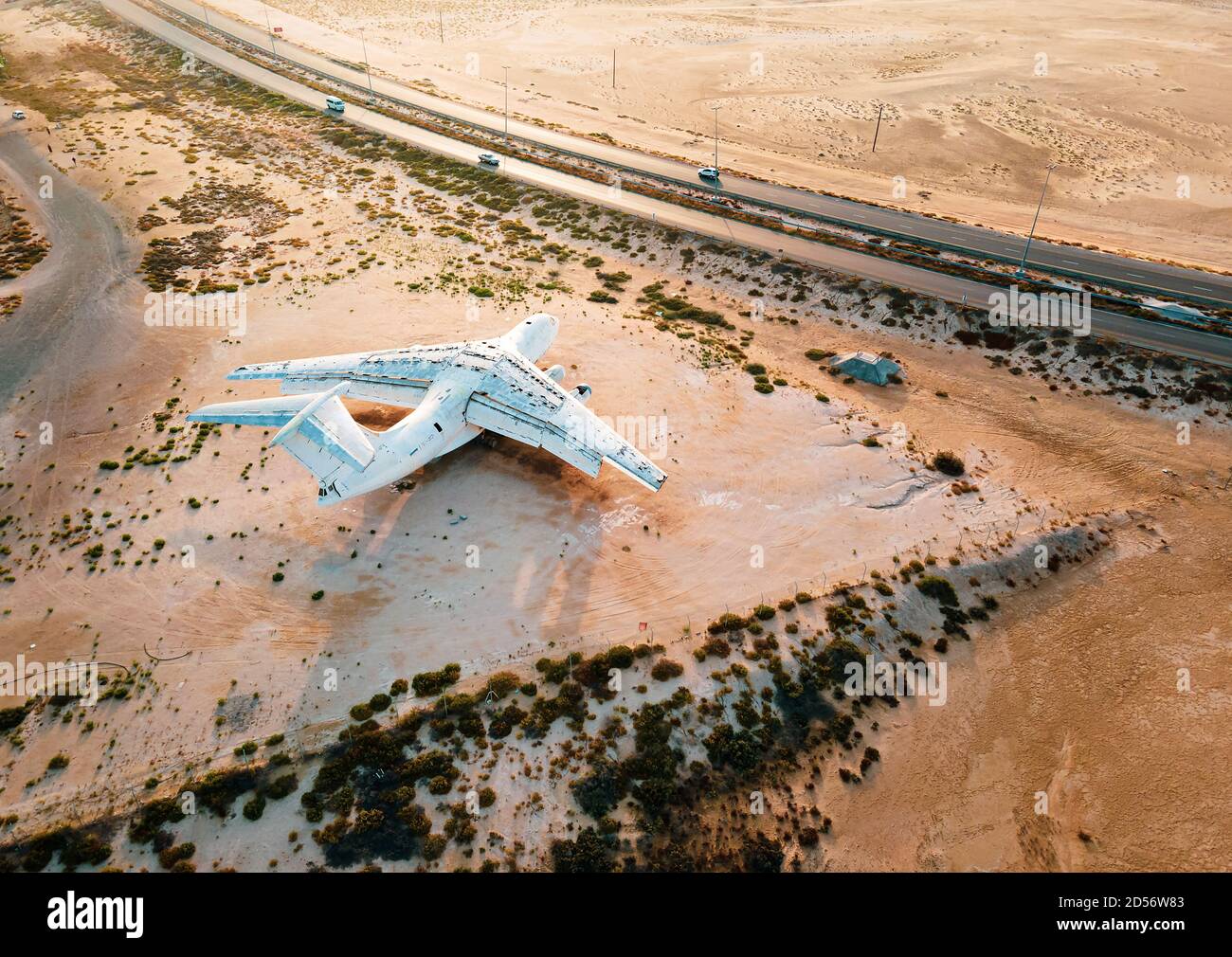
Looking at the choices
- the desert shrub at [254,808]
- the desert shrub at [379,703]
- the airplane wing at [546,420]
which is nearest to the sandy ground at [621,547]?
the desert shrub at [379,703]

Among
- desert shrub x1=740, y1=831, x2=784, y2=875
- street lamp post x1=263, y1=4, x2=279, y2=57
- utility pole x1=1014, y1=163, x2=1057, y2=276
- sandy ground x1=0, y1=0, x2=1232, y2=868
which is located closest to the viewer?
desert shrub x1=740, y1=831, x2=784, y2=875

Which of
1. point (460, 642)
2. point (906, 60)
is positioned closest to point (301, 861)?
point (460, 642)

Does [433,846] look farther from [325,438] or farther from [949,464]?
[949,464]

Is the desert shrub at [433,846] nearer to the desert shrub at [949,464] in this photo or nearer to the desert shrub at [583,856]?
the desert shrub at [583,856]

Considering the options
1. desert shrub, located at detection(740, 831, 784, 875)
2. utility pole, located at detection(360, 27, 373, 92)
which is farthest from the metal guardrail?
desert shrub, located at detection(740, 831, 784, 875)

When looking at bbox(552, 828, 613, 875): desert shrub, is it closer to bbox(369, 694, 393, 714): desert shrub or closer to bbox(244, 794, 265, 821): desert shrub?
bbox(369, 694, 393, 714): desert shrub

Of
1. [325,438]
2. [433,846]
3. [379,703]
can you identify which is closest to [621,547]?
[379,703]
